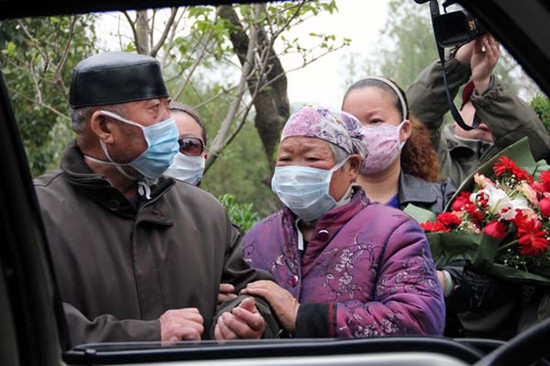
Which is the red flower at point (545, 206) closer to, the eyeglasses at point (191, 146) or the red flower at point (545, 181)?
the red flower at point (545, 181)

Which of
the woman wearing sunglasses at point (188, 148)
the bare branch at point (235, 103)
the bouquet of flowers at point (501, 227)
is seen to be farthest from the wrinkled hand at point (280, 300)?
the bare branch at point (235, 103)

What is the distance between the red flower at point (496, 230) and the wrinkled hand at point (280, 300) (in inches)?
37.2

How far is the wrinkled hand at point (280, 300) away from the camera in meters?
2.97

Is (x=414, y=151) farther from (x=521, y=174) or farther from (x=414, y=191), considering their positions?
(x=521, y=174)

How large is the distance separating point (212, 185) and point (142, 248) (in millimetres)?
28882

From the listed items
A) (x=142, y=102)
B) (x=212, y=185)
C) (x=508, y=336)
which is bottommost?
(x=212, y=185)

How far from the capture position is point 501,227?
11.8 ft

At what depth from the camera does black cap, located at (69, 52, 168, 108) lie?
9.96 ft

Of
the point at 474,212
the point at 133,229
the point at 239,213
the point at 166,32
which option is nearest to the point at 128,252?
the point at 133,229

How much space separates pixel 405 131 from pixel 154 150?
4.92 feet

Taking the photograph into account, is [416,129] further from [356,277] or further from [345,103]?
[356,277]

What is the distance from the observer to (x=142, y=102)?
3.12 m

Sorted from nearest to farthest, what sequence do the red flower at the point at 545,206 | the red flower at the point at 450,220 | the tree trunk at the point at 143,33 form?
the red flower at the point at 545,206 → the red flower at the point at 450,220 → the tree trunk at the point at 143,33

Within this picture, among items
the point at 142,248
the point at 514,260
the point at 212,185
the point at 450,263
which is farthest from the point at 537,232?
the point at 212,185
